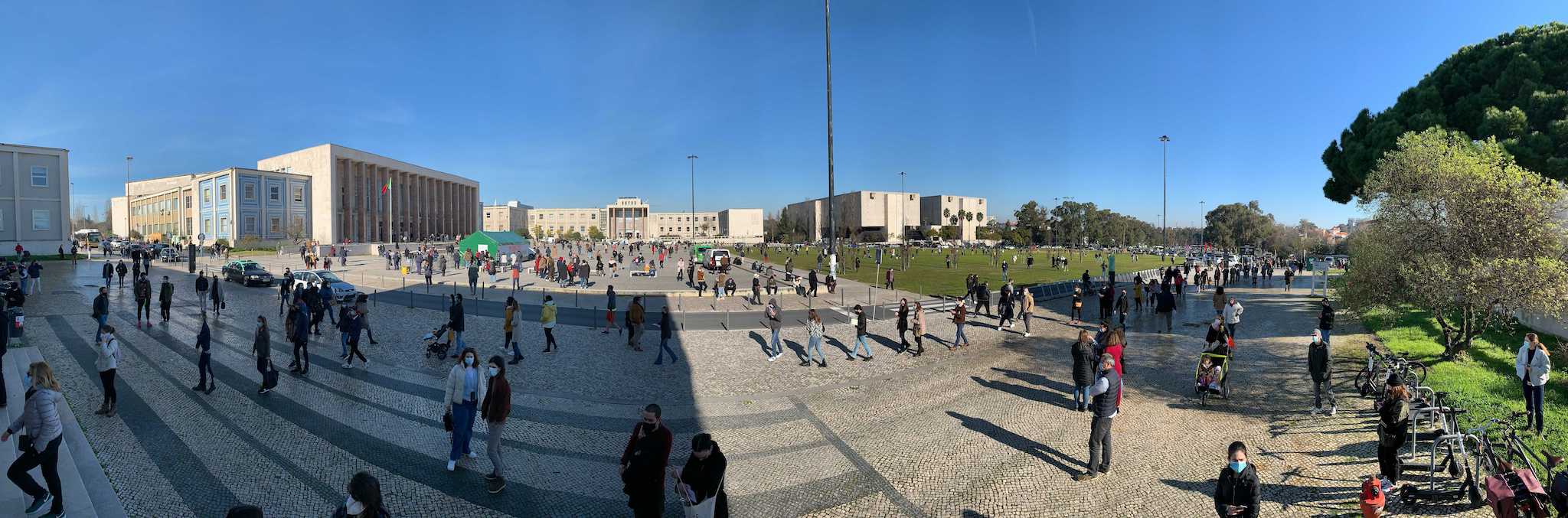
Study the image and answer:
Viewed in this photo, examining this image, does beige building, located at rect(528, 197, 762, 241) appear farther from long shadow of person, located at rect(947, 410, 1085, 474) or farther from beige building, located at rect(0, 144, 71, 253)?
long shadow of person, located at rect(947, 410, 1085, 474)

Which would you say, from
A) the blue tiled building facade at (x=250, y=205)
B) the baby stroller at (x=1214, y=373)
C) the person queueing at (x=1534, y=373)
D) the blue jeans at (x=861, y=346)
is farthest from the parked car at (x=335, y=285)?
the blue tiled building facade at (x=250, y=205)

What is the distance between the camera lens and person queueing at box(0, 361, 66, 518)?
17.0 feet

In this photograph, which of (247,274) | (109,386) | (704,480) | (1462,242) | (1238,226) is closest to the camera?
(704,480)

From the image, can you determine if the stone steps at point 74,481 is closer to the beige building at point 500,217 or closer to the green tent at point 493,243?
the green tent at point 493,243

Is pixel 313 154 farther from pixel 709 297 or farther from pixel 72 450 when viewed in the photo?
pixel 72 450

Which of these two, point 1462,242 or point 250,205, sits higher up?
point 250,205

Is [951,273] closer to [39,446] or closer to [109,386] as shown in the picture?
[109,386]

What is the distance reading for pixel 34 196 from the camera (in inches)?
1714

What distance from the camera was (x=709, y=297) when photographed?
23797 mm

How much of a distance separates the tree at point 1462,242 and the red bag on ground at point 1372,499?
9.62 meters

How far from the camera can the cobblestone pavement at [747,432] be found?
231 inches

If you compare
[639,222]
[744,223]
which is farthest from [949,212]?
[639,222]

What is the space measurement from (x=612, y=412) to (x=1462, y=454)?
31.6ft

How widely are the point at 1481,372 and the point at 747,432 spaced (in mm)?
14028
